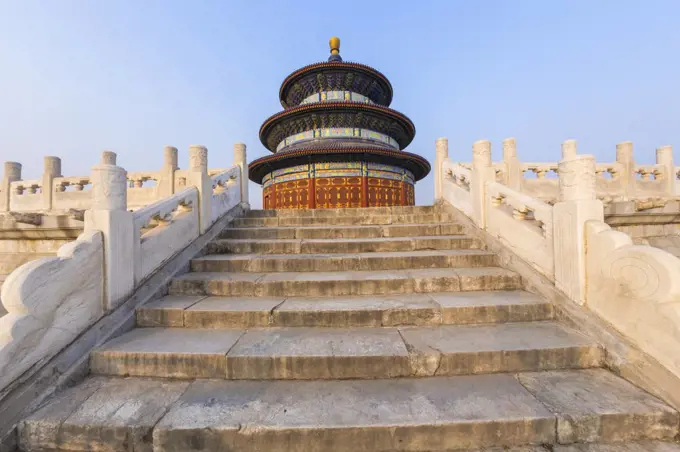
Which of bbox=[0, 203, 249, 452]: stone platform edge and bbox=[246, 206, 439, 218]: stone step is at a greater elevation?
bbox=[246, 206, 439, 218]: stone step

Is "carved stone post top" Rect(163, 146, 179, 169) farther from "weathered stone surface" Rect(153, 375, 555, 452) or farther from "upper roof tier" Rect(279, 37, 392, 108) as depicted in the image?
"weathered stone surface" Rect(153, 375, 555, 452)

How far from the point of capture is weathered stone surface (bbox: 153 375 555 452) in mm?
1845

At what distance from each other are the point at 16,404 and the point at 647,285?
209 inches

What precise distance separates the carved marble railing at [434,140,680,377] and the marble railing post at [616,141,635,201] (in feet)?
27.3

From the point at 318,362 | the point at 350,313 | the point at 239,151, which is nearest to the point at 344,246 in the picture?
the point at 350,313

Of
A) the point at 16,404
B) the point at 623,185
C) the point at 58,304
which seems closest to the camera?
the point at 16,404

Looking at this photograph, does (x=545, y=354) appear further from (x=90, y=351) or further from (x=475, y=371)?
(x=90, y=351)

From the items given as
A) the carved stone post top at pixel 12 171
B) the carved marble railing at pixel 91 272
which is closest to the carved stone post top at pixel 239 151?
the carved marble railing at pixel 91 272

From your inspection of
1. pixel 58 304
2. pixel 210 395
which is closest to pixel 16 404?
pixel 58 304

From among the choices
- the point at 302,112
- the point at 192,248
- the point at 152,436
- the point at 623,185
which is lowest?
the point at 152,436

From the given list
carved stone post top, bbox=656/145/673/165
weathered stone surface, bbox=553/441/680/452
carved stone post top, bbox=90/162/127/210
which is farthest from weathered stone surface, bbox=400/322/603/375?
carved stone post top, bbox=656/145/673/165

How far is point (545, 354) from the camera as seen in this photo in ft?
8.18

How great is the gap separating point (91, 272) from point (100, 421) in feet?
5.32

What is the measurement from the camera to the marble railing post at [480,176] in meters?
5.11
